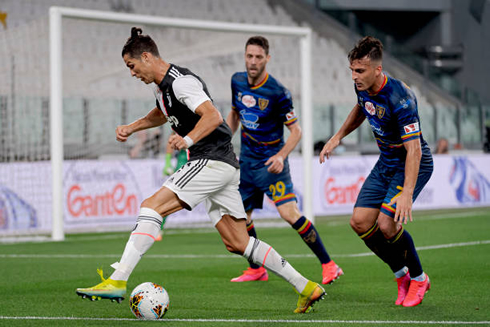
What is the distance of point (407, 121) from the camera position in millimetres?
5520

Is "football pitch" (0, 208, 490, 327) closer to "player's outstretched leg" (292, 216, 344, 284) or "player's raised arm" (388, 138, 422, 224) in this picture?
"player's outstretched leg" (292, 216, 344, 284)

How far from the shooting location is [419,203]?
17.7 meters

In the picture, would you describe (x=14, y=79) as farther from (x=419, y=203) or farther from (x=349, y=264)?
(x=419, y=203)

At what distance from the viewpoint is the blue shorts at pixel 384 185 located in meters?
5.80

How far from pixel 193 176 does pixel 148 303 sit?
908 mm

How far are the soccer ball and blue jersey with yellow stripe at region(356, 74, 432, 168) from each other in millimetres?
1994

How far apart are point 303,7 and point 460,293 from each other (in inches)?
971

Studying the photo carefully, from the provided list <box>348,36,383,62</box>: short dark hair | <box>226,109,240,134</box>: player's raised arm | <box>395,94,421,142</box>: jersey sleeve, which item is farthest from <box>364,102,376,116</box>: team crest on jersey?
<box>226,109,240,134</box>: player's raised arm

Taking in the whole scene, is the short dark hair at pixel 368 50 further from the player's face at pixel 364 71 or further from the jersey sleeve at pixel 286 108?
the jersey sleeve at pixel 286 108

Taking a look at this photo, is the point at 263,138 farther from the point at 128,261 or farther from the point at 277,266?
the point at 128,261

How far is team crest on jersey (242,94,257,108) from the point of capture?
25.5 ft

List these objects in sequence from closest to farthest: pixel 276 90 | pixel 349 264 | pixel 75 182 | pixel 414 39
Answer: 1. pixel 276 90
2. pixel 349 264
3. pixel 75 182
4. pixel 414 39

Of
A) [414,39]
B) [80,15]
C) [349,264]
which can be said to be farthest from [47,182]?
[414,39]

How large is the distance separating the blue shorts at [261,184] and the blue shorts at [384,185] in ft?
5.80
